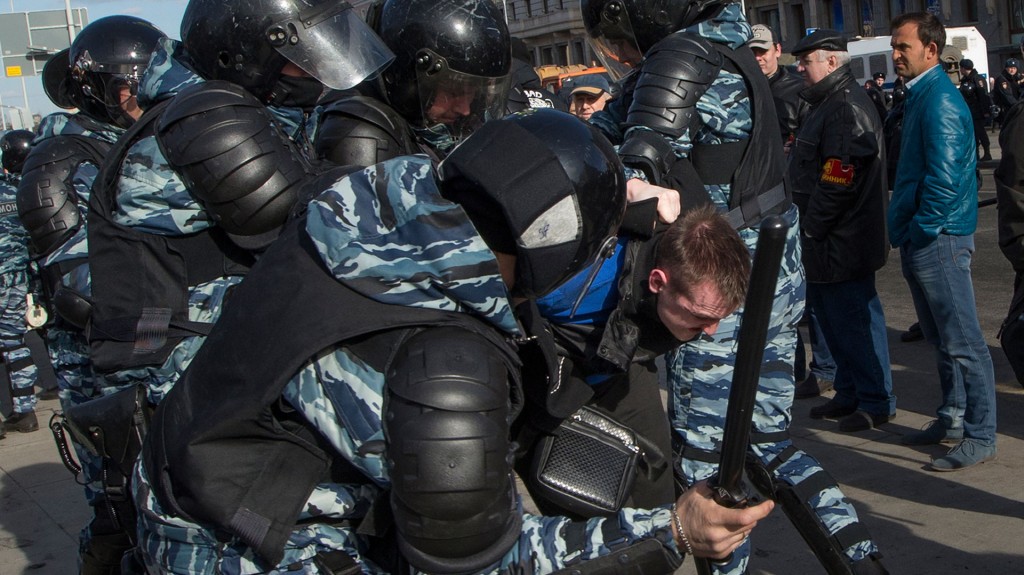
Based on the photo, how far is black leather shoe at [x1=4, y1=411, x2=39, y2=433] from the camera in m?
7.16

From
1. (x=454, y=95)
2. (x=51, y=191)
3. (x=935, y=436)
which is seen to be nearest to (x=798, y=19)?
(x=935, y=436)

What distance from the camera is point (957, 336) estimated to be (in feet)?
15.8

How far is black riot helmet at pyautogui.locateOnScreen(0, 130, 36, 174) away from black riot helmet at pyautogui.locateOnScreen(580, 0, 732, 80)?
557 centimetres

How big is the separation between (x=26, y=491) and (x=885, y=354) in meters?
4.39

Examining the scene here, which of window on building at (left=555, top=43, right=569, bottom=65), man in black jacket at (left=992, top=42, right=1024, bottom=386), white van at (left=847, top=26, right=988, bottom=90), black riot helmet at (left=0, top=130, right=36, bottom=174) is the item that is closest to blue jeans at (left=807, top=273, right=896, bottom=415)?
man in black jacket at (left=992, top=42, right=1024, bottom=386)

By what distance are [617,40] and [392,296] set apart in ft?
7.39

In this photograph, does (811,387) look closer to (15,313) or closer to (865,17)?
(15,313)

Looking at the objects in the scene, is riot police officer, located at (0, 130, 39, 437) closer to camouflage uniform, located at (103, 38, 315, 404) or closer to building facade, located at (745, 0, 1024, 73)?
camouflage uniform, located at (103, 38, 315, 404)

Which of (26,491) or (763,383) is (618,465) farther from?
(26,491)

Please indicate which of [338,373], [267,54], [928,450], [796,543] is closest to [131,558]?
[338,373]

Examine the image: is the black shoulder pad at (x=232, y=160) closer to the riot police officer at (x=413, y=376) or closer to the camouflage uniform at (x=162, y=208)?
the camouflage uniform at (x=162, y=208)

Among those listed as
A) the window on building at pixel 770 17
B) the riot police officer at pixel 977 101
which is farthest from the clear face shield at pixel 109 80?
the window on building at pixel 770 17

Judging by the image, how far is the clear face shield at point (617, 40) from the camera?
12.1 feet

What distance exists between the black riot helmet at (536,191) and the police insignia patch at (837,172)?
388 centimetres
